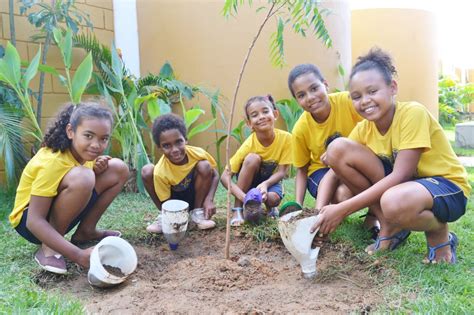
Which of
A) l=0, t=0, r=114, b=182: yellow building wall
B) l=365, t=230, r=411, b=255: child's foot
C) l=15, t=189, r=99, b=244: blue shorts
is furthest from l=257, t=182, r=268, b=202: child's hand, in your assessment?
l=0, t=0, r=114, b=182: yellow building wall

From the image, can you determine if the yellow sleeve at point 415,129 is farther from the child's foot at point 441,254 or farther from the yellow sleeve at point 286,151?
A: the yellow sleeve at point 286,151

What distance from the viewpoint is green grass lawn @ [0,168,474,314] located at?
140 cm

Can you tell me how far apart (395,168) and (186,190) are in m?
1.32

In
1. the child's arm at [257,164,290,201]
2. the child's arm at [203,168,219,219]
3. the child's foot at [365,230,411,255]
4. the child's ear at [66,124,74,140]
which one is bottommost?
the child's foot at [365,230,411,255]

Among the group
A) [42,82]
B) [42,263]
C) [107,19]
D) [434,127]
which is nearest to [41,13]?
[42,82]

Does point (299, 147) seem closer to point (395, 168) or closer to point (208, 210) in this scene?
point (208, 210)

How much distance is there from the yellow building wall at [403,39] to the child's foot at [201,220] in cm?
579

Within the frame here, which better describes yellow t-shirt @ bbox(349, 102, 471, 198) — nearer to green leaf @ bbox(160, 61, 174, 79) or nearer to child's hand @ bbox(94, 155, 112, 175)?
child's hand @ bbox(94, 155, 112, 175)

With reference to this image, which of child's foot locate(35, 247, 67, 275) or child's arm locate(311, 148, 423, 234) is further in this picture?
child's foot locate(35, 247, 67, 275)

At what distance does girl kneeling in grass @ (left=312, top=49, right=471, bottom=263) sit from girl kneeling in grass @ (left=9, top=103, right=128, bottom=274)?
1.06 m

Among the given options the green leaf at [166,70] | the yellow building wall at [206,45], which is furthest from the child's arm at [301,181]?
the green leaf at [166,70]

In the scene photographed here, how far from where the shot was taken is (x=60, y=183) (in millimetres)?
1942

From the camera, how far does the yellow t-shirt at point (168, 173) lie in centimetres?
257

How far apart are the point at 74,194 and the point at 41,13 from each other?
2246 millimetres
